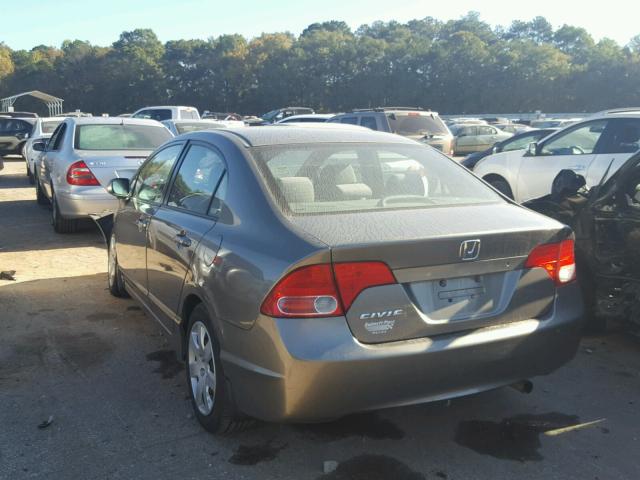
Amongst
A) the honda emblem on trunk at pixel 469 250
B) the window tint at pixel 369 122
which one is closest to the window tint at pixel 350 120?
the window tint at pixel 369 122

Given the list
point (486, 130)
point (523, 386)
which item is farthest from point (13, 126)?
point (523, 386)

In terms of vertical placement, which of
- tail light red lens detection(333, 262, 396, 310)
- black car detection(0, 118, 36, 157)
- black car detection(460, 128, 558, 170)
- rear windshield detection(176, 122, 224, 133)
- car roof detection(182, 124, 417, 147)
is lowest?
black car detection(0, 118, 36, 157)

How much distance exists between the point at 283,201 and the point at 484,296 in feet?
3.62

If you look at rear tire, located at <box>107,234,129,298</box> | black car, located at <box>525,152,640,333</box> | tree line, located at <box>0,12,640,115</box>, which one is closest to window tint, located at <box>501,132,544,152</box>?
black car, located at <box>525,152,640,333</box>

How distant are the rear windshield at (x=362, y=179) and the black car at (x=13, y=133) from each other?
67.3 feet

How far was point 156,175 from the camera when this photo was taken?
4.80 m

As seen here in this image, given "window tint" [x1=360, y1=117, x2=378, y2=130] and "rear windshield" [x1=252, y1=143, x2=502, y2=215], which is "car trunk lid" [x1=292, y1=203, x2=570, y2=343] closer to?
"rear windshield" [x1=252, y1=143, x2=502, y2=215]

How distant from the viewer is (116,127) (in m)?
9.06

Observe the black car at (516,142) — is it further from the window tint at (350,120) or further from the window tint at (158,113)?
the window tint at (158,113)

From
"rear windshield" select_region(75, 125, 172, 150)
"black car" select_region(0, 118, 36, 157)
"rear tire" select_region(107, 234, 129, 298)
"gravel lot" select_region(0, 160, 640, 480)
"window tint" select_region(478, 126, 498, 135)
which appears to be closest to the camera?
"gravel lot" select_region(0, 160, 640, 480)

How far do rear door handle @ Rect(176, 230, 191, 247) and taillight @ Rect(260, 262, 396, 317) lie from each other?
3.39ft

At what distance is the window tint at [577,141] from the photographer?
8211 mm

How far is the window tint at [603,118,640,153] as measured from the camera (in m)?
7.78

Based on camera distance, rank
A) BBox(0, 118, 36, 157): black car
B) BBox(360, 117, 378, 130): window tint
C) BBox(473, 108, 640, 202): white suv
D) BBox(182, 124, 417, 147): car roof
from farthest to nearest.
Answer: BBox(0, 118, 36, 157): black car, BBox(360, 117, 378, 130): window tint, BBox(473, 108, 640, 202): white suv, BBox(182, 124, 417, 147): car roof
